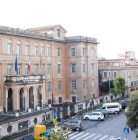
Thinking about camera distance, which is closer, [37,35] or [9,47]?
[9,47]

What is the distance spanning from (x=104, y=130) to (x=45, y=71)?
62.6 feet

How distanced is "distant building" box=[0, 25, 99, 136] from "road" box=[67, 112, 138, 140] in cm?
532

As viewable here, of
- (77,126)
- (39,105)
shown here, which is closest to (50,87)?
(39,105)

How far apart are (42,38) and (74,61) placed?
8.61 metres

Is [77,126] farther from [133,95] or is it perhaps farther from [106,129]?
[133,95]

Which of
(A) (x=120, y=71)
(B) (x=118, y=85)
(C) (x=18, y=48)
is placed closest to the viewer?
(C) (x=18, y=48)

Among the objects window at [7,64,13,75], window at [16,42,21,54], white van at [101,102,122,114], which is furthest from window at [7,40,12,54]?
white van at [101,102,122,114]

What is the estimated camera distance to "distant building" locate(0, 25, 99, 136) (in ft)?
142

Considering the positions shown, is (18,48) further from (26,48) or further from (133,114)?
(133,114)

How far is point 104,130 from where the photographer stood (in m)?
36.2

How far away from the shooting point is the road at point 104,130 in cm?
3316

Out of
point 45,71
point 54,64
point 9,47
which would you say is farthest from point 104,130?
point 54,64

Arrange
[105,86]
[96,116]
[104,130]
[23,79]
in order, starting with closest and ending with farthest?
[104,130] → [96,116] → [23,79] → [105,86]

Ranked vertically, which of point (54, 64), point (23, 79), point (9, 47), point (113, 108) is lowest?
point (113, 108)
